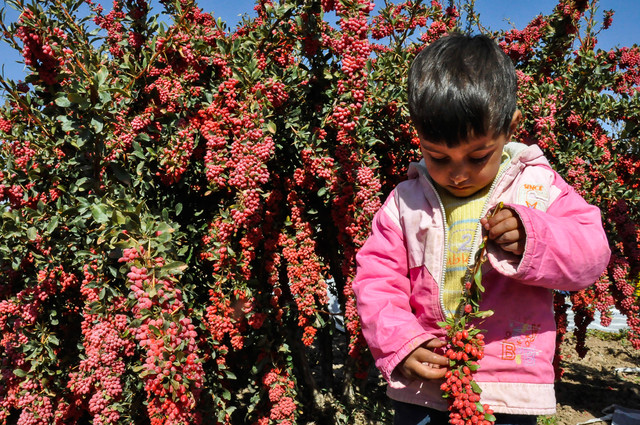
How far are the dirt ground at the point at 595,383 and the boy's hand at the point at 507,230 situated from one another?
8.75 ft

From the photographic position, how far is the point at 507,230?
1.01 meters

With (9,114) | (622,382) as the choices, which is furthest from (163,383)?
(622,382)

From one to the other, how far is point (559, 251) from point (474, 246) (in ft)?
0.76

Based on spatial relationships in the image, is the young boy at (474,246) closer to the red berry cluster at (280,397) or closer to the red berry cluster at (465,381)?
the red berry cluster at (465,381)

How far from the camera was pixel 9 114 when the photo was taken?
92.3 inches

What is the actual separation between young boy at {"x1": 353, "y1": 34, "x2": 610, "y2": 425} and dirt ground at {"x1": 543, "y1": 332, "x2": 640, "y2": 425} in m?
2.41

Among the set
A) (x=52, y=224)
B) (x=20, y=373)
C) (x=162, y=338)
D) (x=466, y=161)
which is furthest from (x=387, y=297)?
(x=20, y=373)

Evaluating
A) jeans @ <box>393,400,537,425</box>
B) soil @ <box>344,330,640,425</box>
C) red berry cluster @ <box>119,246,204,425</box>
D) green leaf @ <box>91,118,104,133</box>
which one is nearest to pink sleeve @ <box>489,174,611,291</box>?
jeans @ <box>393,400,537,425</box>

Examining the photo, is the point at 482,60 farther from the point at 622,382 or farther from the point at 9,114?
the point at 622,382

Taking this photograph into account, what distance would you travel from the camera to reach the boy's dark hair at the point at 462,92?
1040 mm

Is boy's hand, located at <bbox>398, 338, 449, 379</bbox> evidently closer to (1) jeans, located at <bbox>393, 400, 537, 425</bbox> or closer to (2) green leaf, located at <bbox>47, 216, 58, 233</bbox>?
(1) jeans, located at <bbox>393, 400, 537, 425</bbox>

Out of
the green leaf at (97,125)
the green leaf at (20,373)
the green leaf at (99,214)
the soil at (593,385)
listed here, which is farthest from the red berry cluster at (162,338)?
the soil at (593,385)

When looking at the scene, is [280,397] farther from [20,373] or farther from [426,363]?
[426,363]

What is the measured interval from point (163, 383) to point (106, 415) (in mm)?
787
